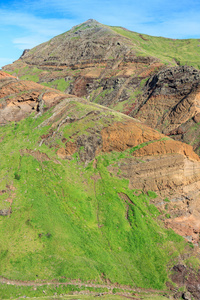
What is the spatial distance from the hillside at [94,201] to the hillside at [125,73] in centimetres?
1963

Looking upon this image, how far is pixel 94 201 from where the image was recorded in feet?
88.1

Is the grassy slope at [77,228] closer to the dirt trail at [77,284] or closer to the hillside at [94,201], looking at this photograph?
the hillside at [94,201]

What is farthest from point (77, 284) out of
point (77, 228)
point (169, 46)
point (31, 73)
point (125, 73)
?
point (169, 46)

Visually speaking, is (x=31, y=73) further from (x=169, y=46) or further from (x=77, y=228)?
(x=77, y=228)

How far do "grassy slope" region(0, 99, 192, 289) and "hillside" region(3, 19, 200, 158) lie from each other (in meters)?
24.7

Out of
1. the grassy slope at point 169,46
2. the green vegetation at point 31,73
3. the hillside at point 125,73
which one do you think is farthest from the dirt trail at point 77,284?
the grassy slope at point 169,46

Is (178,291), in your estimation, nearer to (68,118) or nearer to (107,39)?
(68,118)

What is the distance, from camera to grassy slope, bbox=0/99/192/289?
68.6ft

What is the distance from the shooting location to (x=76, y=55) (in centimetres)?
9006

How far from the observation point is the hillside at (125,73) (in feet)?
167

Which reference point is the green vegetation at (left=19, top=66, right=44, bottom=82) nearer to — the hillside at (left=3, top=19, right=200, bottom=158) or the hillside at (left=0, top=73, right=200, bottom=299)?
the hillside at (left=3, top=19, right=200, bottom=158)

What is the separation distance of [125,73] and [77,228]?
58.6 metres

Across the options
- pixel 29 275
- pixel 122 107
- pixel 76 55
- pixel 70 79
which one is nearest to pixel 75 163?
pixel 29 275

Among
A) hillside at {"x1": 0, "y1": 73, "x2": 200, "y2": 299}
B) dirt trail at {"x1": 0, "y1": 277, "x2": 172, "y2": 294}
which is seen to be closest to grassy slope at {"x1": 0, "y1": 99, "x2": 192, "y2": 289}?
hillside at {"x1": 0, "y1": 73, "x2": 200, "y2": 299}
